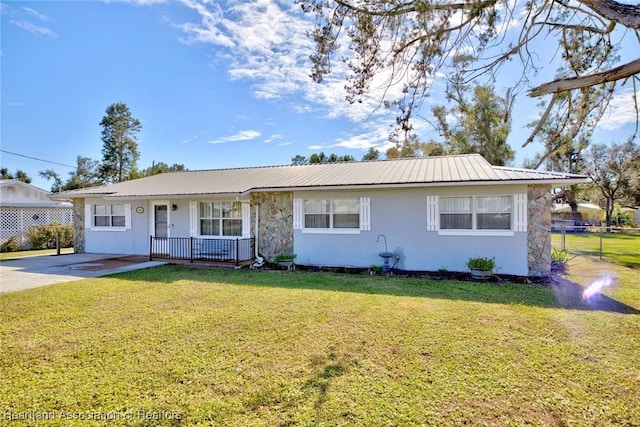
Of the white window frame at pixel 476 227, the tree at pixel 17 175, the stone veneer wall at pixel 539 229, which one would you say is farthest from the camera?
the tree at pixel 17 175

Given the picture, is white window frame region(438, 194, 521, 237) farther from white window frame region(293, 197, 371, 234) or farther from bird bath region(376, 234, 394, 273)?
white window frame region(293, 197, 371, 234)

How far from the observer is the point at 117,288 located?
7.94 m

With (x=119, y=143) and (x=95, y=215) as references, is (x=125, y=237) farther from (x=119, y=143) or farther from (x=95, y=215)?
(x=119, y=143)

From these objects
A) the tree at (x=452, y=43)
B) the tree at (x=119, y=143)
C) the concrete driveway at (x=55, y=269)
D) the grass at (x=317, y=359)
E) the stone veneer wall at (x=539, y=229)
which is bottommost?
the grass at (x=317, y=359)

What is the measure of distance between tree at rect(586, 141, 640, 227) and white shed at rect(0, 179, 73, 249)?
4158 centimetres

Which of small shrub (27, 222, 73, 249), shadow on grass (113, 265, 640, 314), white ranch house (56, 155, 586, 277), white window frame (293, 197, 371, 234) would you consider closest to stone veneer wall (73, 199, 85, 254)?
white ranch house (56, 155, 586, 277)

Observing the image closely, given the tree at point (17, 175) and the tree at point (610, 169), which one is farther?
the tree at point (17, 175)

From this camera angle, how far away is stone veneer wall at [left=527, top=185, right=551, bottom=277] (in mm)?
8898

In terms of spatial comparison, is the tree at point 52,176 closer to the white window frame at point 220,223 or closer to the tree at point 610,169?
the white window frame at point 220,223

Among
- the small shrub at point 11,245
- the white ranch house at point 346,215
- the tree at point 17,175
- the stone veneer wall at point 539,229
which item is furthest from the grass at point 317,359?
the tree at point 17,175

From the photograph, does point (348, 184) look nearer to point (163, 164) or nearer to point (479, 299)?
point (479, 299)

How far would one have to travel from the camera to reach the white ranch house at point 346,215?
905cm

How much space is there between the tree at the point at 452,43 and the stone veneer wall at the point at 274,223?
6240 millimetres

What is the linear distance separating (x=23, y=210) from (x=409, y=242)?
21.6 meters
